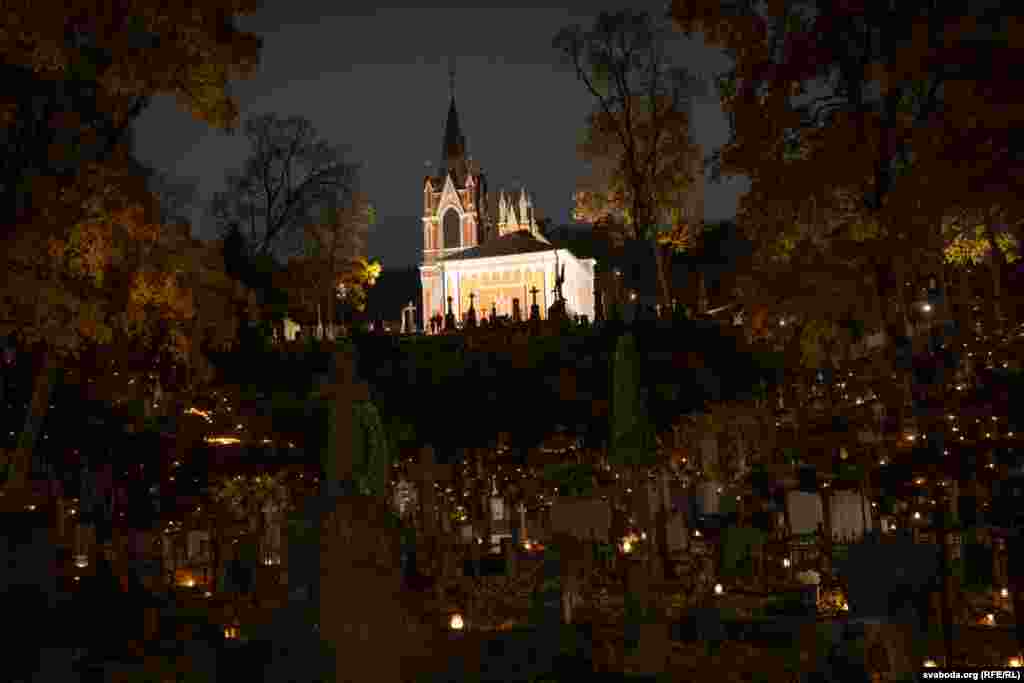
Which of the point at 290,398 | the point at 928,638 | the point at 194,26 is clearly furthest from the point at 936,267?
the point at 290,398

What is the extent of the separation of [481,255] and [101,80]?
4021 cm

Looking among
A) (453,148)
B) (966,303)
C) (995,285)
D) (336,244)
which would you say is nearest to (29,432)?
(966,303)

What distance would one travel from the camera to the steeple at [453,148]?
75375 millimetres

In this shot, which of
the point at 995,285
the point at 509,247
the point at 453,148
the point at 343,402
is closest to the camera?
the point at 343,402

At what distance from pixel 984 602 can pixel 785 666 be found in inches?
132

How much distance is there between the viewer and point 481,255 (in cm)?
5341

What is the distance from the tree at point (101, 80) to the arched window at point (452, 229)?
2235 inches

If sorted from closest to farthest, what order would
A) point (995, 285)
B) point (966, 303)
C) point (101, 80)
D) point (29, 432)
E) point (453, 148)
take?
point (101, 80), point (29, 432), point (966, 303), point (995, 285), point (453, 148)

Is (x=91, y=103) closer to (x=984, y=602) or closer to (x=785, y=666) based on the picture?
(x=785, y=666)

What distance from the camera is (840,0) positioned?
45.3ft

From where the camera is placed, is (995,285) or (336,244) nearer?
(995,285)

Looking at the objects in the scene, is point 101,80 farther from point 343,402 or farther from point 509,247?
point 509,247

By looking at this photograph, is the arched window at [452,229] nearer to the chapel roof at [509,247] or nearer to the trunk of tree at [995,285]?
the chapel roof at [509,247]

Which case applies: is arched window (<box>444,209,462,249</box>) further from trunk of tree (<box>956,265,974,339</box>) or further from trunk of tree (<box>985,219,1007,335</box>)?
trunk of tree (<box>985,219,1007,335</box>)
